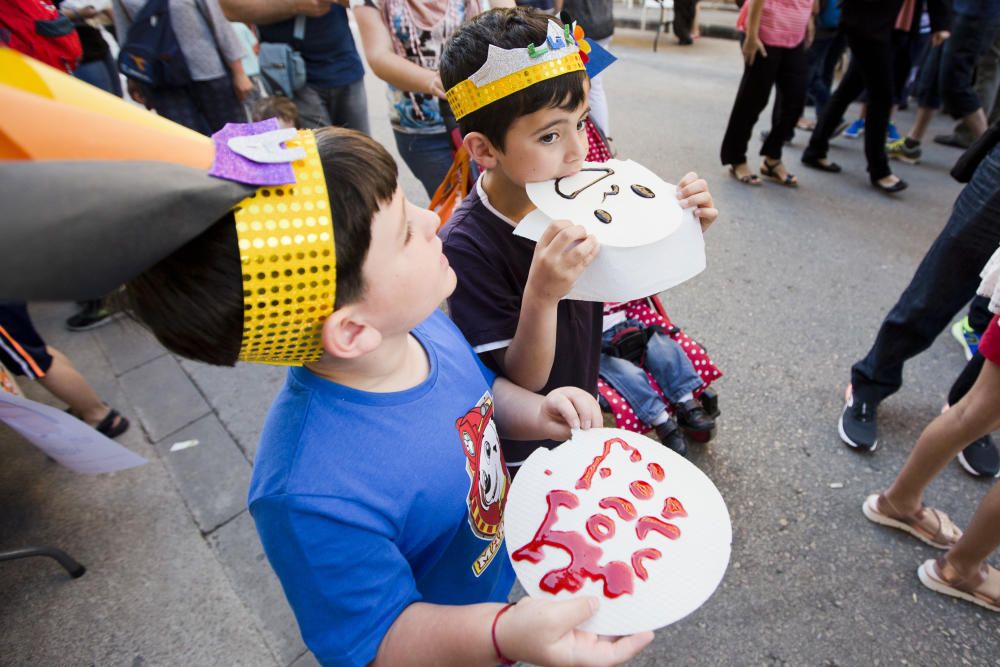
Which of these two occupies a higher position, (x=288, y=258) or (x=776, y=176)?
(x=288, y=258)

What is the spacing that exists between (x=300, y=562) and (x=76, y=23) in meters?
3.47

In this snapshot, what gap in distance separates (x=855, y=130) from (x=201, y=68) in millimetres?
5010

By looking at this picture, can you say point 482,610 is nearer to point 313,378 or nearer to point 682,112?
point 313,378

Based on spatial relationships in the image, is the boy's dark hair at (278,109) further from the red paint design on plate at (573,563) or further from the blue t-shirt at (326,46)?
the red paint design on plate at (573,563)

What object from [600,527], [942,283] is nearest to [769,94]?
[942,283]

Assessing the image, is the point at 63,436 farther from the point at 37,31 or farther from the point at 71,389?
the point at 37,31

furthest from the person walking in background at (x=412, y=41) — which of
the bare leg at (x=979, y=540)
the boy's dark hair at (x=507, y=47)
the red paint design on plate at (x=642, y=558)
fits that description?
the bare leg at (x=979, y=540)

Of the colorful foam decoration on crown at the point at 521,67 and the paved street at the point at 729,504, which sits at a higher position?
the colorful foam decoration on crown at the point at 521,67

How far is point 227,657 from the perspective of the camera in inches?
63.2

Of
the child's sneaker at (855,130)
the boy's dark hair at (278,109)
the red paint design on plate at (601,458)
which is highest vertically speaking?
the boy's dark hair at (278,109)

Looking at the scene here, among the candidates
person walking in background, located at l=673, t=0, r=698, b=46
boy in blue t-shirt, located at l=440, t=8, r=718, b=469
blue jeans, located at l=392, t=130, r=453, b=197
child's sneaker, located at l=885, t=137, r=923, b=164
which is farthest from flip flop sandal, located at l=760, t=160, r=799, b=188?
person walking in background, located at l=673, t=0, r=698, b=46

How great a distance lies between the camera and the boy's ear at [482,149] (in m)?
1.19

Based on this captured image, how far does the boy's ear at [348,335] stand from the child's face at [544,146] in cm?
53

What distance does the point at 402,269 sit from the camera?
79cm
